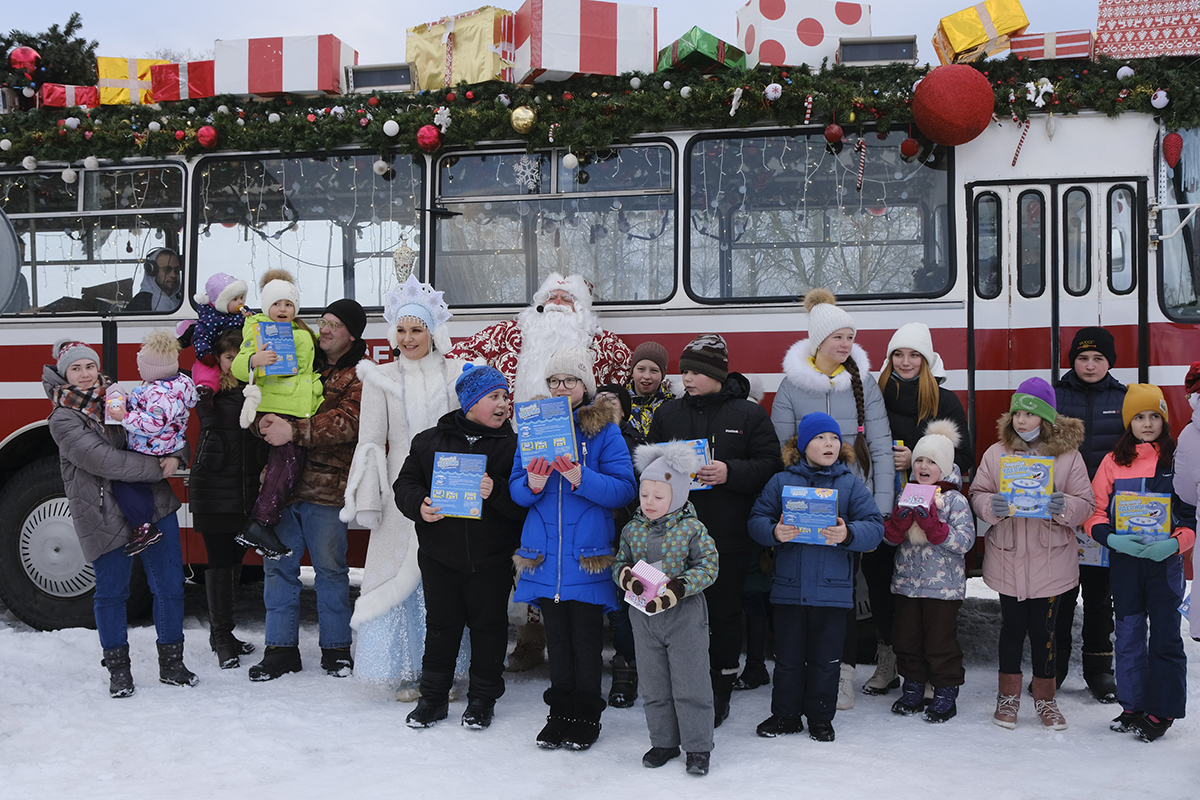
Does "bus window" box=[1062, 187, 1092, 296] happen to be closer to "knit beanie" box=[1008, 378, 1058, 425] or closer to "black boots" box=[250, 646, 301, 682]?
"knit beanie" box=[1008, 378, 1058, 425]

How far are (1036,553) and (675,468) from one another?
2.03 m

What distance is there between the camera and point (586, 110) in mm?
6012

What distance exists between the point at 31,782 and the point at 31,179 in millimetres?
4585

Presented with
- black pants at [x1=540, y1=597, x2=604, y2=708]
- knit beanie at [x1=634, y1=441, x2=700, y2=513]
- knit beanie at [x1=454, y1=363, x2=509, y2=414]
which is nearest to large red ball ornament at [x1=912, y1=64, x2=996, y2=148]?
knit beanie at [x1=634, y1=441, x2=700, y2=513]

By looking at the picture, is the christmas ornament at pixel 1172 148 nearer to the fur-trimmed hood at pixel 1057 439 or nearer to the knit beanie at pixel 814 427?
the fur-trimmed hood at pixel 1057 439

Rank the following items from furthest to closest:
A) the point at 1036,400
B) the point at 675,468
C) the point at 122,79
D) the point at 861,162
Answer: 1. the point at 122,79
2. the point at 861,162
3. the point at 1036,400
4. the point at 675,468

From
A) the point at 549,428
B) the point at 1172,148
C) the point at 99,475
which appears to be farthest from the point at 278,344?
the point at 1172,148

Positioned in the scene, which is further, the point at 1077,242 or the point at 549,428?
the point at 1077,242

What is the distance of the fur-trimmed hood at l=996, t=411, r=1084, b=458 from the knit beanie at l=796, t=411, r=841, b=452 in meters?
0.95

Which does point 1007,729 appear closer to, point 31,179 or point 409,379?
point 409,379

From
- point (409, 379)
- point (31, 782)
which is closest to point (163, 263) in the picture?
point (409, 379)

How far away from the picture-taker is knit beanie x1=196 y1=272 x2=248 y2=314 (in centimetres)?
609

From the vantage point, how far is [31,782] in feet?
13.5

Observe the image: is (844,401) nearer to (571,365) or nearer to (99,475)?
(571,365)
